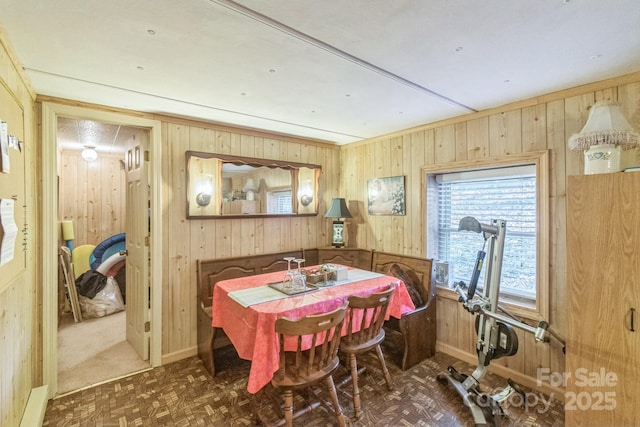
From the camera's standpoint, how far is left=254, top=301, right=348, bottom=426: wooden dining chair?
1.80 m

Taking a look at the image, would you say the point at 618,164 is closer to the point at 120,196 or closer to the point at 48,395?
the point at 48,395

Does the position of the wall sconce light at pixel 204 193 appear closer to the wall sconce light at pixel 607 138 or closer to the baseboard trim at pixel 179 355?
the baseboard trim at pixel 179 355

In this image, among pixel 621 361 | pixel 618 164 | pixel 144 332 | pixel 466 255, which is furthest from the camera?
pixel 466 255

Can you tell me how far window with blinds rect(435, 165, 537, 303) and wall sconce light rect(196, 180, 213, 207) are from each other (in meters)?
2.50

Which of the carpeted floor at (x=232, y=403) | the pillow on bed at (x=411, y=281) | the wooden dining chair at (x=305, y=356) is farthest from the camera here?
the pillow on bed at (x=411, y=281)

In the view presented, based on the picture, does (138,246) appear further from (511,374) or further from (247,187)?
(511,374)

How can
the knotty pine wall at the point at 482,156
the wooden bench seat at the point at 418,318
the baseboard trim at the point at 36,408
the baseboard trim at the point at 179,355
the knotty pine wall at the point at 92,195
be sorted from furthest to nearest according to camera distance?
the knotty pine wall at the point at 92,195 < the baseboard trim at the point at 179,355 < the wooden bench seat at the point at 418,318 < the knotty pine wall at the point at 482,156 < the baseboard trim at the point at 36,408

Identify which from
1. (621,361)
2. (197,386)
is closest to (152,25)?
(197,386)

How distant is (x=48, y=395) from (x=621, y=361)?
3980 millimetres

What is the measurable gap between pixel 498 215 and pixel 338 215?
1750 mm

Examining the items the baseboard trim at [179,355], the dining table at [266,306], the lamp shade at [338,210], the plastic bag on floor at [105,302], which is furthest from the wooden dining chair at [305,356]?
the plastic bag on floor at [105,302]

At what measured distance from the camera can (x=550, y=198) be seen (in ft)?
8.05

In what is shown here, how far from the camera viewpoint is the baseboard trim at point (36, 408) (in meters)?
2.01

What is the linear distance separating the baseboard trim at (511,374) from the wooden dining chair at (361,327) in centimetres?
117
